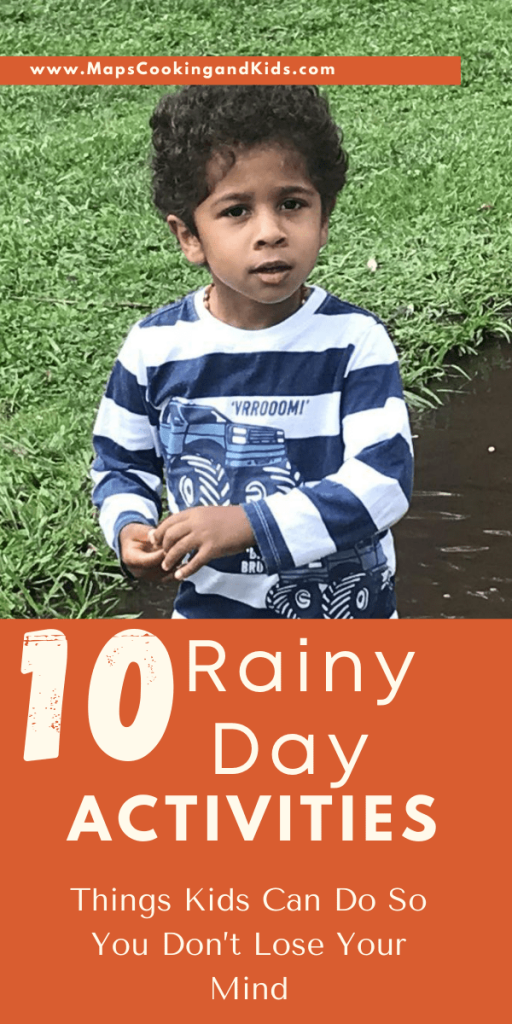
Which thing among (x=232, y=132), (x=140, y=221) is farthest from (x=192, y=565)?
(x=140, y=221)

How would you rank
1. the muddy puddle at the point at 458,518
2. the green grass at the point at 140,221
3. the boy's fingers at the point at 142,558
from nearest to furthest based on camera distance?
the boy's fingers at the point at 142,558 < the muddy puddle at the point at 458,518 < the green grass at the point at 140,221

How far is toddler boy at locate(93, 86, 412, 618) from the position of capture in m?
1.92

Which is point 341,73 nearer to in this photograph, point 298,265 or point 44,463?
point 298,265

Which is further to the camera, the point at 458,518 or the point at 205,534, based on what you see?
the point at 458,518

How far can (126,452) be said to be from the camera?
2.17 meters

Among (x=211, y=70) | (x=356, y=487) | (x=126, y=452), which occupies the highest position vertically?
(x=211, y=70)

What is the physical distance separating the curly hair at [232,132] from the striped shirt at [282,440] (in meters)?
0.16

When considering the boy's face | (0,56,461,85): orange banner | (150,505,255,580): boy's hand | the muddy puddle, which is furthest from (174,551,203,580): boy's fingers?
the muddy puddle

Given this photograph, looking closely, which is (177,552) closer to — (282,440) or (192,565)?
(192,565)

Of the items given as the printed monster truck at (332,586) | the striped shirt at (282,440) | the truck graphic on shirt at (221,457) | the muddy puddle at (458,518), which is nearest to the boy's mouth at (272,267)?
the striped shirt at (282,440)

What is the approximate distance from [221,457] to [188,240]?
13.1 inches

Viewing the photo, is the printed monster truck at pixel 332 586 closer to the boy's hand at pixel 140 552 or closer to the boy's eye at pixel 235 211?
the boy's hand at pixel 140 552

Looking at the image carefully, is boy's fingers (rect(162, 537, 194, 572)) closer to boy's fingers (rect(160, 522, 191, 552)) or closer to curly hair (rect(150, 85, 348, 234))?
boy's fingers (rect(160, 522, 191, 552))

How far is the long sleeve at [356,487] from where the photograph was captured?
6.32 ft
